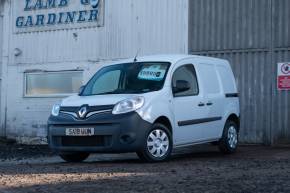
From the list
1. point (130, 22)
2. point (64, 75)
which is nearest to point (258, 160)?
point (130, 22)

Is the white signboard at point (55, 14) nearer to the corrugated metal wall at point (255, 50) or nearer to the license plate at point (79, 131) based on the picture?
the corrugated metal wall at point (255, 50)

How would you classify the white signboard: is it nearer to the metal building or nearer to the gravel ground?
the metal building

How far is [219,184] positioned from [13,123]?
12.7 metres

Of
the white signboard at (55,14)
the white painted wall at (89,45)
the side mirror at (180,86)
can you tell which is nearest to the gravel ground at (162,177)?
the side mirror at (180,86)

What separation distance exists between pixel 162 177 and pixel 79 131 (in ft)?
8.11

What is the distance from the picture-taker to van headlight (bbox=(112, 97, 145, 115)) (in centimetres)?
977

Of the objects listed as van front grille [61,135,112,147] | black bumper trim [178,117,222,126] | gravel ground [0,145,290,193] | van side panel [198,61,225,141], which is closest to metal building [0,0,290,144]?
van side panel [198,61,225,141]

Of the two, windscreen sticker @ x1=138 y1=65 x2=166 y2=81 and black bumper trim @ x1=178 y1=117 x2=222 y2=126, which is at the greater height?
windscreen sticker @ x1=138 y1=65 x2=166 y2=81

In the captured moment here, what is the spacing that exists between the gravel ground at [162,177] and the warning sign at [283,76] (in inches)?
153

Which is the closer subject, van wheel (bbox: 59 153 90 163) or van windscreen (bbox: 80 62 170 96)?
van windscreen (bbox: 80 62 170 96)

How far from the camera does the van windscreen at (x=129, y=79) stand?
411 inches

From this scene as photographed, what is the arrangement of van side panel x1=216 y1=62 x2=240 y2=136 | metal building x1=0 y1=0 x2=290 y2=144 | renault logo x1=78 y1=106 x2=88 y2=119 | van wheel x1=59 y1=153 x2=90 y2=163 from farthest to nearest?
metal building x1=0 y1=0 x2=290 y2=144 → van side panel x1=216 y1=62 x2=240 y2=136 → van wheel x1=59 y1=153 x2=90 y2=163 → renault logo x1=78 y1=106 x2=88 y2=119

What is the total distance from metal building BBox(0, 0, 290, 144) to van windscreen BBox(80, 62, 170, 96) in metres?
4.93

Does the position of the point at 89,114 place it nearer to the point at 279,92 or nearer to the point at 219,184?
the point at 219,184
